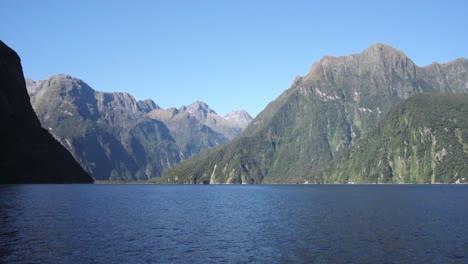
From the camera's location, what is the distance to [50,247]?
6338cm

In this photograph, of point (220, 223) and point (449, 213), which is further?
point (449, 213)

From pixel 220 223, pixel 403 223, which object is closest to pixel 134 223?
pixel 220 223

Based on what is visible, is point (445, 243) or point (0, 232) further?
point (0, 232)

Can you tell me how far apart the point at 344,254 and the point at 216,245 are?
62.3ft

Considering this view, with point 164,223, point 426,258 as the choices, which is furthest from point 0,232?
point 426,258

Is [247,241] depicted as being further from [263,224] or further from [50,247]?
[50,247]

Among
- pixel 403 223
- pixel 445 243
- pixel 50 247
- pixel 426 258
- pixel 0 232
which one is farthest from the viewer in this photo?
pixel 403 223

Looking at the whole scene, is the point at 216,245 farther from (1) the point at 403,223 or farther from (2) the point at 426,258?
(1) the point at 403,223

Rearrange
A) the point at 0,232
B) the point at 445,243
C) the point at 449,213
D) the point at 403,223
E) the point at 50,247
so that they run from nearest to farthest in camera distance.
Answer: the point at 50,247 < the point at 445,243 < the point at 0,232 < the point at 403,223 < the point at 449,213

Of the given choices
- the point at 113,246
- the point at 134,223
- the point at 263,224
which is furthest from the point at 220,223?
the point at 113,246

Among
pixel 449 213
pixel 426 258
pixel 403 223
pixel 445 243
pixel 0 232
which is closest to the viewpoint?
pixel 426 258

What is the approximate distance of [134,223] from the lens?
9469 cm

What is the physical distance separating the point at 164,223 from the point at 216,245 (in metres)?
30.0

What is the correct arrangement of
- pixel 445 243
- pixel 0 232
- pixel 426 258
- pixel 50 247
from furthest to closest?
1. pixel 0 232
2. pixel 445 243
3. pixel 50 247
4. pixel 426 258
